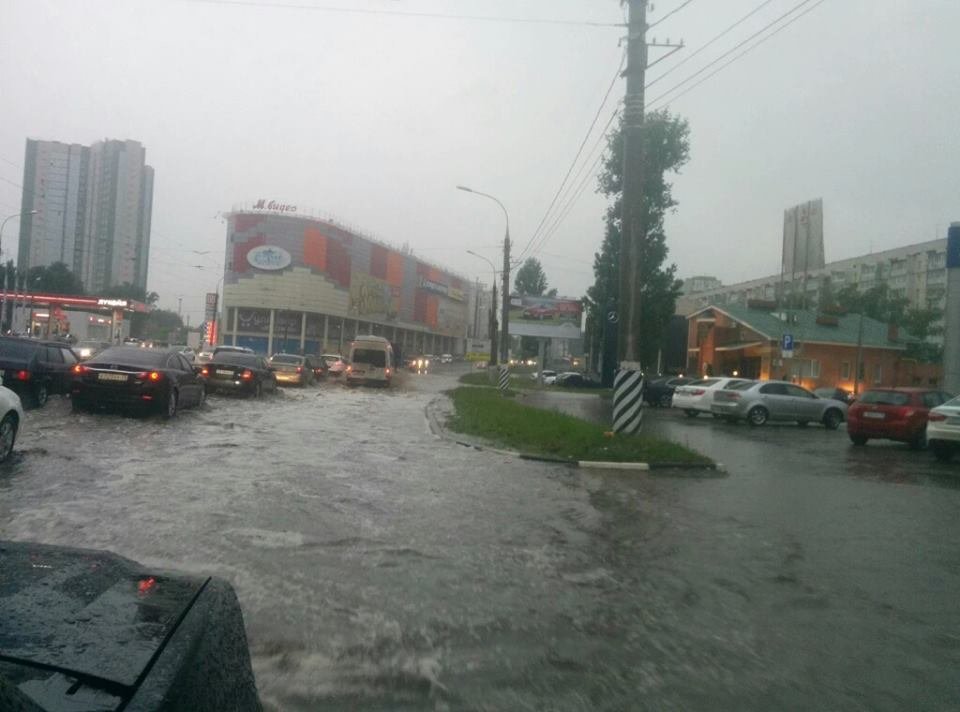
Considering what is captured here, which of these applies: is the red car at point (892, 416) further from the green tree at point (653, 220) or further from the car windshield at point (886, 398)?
the green tree at point (653, 220)

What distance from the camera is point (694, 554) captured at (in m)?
7.52

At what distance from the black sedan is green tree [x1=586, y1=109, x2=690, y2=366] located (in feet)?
117

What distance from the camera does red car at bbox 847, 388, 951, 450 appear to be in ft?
63.8

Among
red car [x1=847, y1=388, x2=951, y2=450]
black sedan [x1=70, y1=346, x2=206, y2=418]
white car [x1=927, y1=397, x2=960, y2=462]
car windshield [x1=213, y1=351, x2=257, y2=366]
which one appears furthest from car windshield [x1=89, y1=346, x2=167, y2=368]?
red car [x1=847, y1=388, x2=951, y2=450]

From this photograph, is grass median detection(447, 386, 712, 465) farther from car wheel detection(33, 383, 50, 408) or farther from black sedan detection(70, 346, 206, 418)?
car wheel detection(33, 383, 50, 408)

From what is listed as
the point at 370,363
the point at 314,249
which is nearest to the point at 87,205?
the point at 370,363

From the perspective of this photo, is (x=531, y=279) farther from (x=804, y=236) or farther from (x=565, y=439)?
(x=565, y=439)

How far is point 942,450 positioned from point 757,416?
31.9ft

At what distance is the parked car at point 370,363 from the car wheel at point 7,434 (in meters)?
32.3

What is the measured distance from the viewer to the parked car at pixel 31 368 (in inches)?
699

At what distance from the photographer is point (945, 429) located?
16328mm

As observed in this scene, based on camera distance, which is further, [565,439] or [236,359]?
[236,359]

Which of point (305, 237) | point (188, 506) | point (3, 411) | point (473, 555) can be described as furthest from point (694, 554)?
point (305, 237)

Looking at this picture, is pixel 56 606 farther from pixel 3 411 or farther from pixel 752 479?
pixel 752 479
